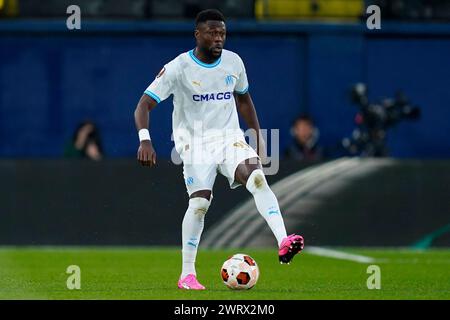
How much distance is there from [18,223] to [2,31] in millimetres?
4915

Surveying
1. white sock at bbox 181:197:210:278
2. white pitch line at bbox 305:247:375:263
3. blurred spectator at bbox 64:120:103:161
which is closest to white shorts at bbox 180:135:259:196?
white sock at bbox 181:197:210:278

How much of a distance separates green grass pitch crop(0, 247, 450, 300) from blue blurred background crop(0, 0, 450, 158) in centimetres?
447

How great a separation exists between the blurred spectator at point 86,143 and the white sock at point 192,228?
294 inches

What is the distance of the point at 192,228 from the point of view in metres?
11.0

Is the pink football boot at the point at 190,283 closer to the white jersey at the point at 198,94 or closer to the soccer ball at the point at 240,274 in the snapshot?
the soccer ball at the point at 240,274

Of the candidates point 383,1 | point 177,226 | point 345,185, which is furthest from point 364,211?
point 383,1

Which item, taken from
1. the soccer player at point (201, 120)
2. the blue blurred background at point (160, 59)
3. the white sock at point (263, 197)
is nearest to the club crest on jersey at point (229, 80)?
the soccer player at point (201, 120)

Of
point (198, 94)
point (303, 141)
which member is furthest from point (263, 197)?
point (303, 141)

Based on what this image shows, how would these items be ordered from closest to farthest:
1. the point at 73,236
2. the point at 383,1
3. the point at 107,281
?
the point at 107,281
the point at 73,236
the point at 383,1

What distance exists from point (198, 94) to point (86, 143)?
7730 mm

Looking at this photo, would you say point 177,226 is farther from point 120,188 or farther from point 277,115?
point 277,115

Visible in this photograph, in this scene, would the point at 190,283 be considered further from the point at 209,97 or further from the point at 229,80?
the point at 229,80

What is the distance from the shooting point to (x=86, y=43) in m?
21.3

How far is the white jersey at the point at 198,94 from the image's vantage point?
11.0 metres
